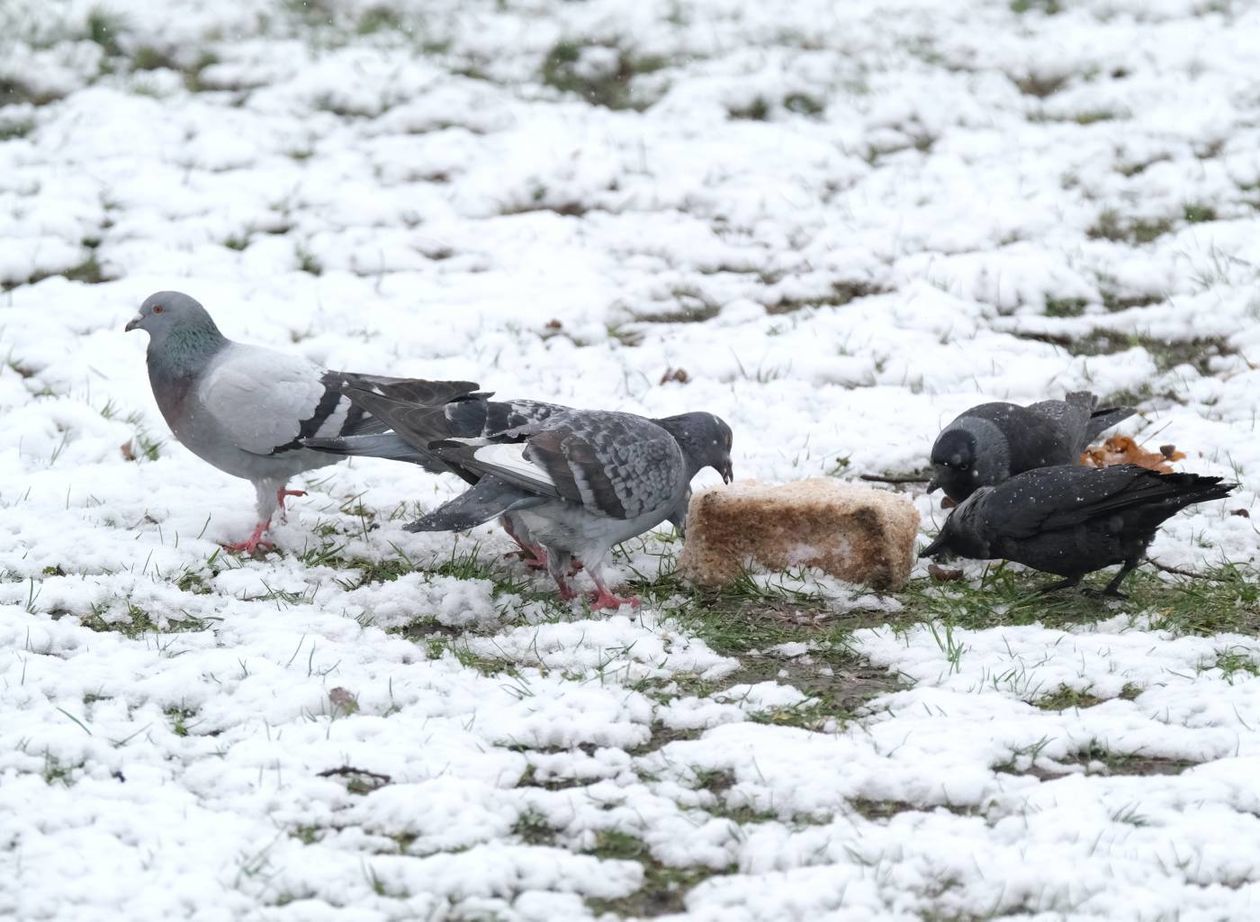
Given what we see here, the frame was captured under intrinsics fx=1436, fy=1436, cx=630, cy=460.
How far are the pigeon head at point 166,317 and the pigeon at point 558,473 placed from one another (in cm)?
82

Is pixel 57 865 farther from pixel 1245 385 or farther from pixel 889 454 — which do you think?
pixel 1245 385

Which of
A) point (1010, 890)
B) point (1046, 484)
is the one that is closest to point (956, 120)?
point (1046, 484)

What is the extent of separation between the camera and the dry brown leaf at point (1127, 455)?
5.96 m

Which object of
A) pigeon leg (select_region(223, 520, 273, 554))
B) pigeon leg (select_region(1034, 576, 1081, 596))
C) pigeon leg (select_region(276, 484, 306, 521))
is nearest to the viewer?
pigeon leg (select_region(1034, 576, 1081, 596))

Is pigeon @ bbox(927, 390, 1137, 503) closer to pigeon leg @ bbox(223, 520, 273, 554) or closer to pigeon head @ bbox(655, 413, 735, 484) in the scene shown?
pigeon head @ bbox(655, 413, 735, 484)

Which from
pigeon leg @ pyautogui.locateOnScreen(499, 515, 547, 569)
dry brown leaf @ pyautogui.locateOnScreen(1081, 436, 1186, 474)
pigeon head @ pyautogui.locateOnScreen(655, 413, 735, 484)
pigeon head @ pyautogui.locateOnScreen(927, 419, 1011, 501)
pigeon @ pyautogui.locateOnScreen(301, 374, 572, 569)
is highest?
pigeon @ pyautogui.locateOnScreen(301, 374, 572, 569)

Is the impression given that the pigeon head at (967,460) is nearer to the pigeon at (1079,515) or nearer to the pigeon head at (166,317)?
the pigeon at (1079,515)

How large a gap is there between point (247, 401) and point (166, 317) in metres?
0.57

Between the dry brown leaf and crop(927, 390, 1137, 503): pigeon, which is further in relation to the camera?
the dry brown leaf

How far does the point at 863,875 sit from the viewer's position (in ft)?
10.2

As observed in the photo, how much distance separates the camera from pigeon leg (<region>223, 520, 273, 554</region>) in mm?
5226

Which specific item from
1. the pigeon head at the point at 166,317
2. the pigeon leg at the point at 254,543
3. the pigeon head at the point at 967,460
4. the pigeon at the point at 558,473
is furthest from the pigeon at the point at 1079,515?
the pigeon head at the point at 166,317

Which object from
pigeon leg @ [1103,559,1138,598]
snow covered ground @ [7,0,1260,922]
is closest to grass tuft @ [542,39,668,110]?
snow covered ground @ [7,0,1260,922]

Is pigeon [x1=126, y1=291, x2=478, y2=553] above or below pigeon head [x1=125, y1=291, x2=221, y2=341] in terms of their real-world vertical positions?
below
